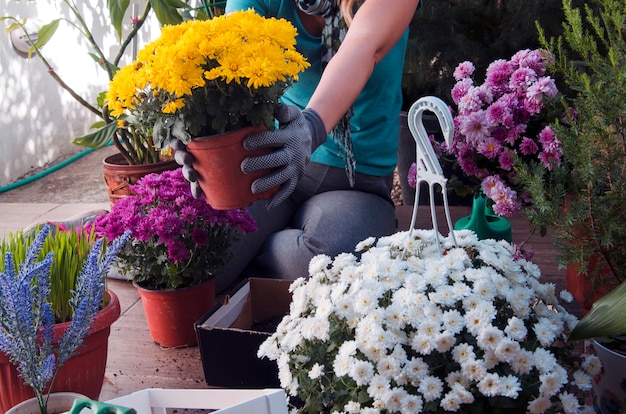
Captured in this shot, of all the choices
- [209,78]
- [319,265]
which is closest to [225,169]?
[209,78]

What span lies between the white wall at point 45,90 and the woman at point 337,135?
2951 millimetres

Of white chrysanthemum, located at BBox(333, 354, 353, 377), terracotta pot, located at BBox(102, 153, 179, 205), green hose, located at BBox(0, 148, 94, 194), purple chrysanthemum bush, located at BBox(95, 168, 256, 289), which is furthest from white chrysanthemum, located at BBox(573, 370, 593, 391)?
green hose, located at BBox(0, 148, 94, 194)

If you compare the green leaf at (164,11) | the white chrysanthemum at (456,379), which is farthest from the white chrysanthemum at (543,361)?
the green leaf at (164,11)

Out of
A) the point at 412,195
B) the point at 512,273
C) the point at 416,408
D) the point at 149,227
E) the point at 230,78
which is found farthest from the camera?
the point at 412,195

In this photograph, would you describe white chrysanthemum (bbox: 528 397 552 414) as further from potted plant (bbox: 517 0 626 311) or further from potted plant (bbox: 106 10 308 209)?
potted plant (bbox: 106 10 308 209)

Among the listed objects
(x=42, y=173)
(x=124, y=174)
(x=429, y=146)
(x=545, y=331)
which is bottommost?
(x=42, y=173)

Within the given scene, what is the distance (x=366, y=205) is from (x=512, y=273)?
0.90 metres

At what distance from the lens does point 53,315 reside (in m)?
1.05

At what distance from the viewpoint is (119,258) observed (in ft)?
4.83

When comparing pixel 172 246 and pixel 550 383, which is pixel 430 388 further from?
pixel 172 246

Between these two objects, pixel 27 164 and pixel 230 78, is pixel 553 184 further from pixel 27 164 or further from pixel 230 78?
pixel 27 164

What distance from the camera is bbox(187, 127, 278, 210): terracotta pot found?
3.99ft

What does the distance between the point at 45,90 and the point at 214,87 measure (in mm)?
4013

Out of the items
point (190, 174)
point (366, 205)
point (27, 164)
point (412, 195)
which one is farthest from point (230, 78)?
point (27, 164)
